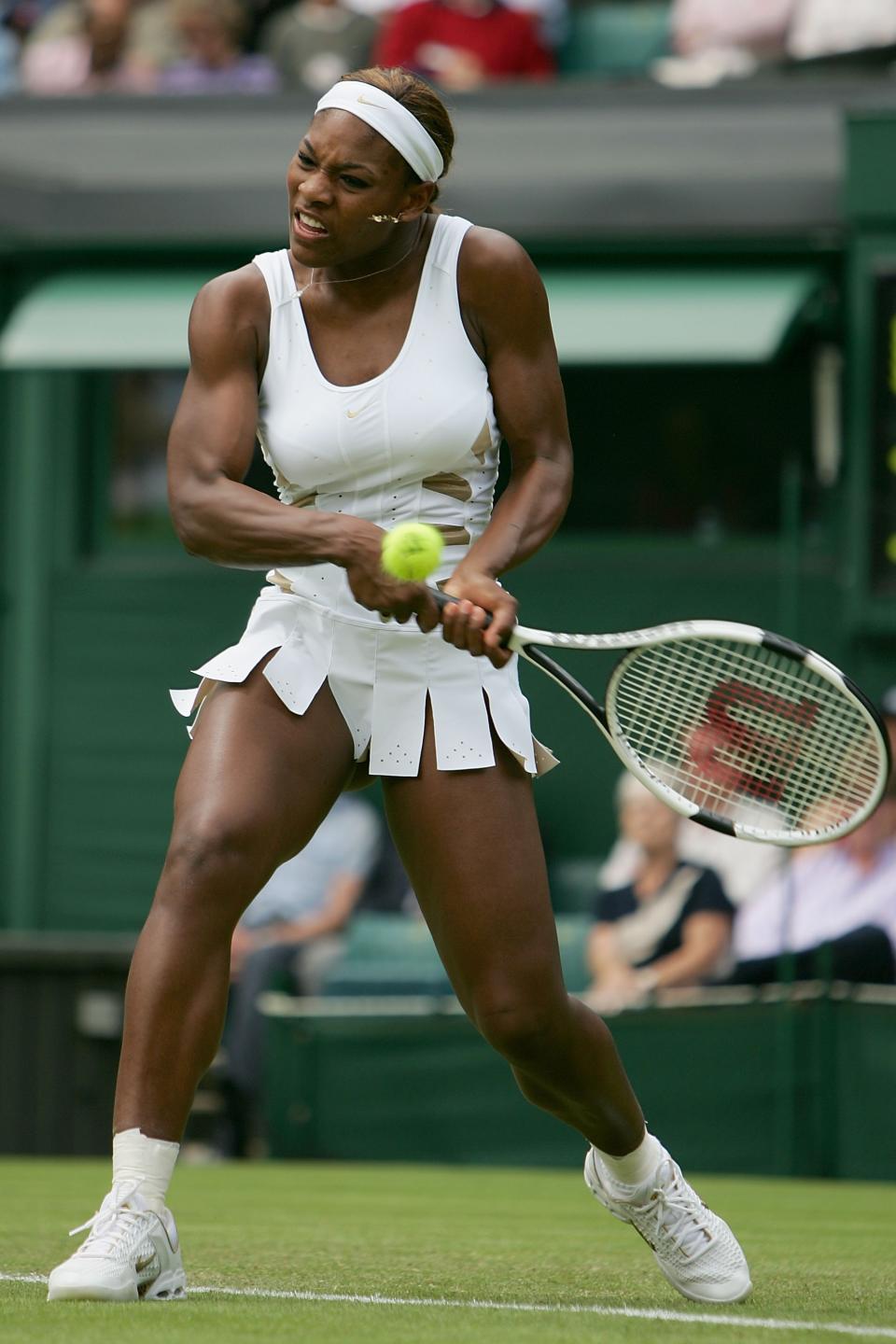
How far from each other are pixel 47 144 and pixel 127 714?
9.59 feet

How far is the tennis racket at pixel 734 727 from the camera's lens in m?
4.11

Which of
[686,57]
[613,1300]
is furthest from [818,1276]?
[686,57]

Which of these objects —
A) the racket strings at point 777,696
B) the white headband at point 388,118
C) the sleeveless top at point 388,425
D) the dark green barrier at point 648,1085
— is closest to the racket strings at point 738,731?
the racket strings at point 777,696

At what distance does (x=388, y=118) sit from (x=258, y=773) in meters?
1.18

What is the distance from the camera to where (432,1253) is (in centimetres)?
523

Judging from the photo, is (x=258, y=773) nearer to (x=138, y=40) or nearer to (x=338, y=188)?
(x=338, y=188)

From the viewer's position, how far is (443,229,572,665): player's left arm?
14.3ft

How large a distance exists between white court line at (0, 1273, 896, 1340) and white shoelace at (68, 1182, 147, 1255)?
11.3 inches

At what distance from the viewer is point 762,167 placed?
445 inches

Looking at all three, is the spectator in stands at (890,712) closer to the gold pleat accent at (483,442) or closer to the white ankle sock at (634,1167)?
the white ankle sock at (634,1167)

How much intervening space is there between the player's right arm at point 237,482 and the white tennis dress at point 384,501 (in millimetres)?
67

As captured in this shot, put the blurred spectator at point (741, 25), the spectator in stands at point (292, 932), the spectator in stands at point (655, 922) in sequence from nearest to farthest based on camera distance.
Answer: the spectator in stands at point (655, 922) → the spectator in stands at point (292, 932) → the blurred spectator at point (741, 25)

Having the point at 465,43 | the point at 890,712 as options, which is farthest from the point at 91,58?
the point at 890,712

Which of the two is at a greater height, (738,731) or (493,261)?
(493,261)
